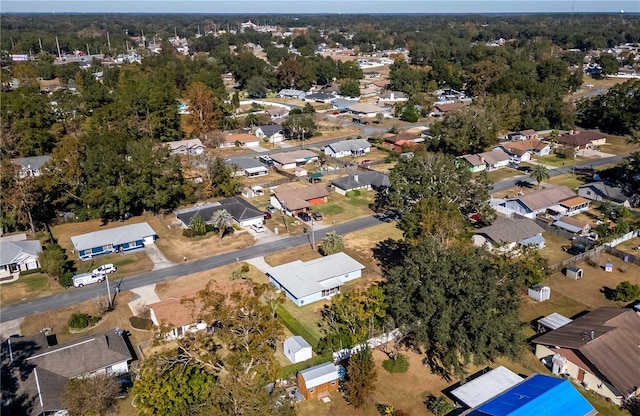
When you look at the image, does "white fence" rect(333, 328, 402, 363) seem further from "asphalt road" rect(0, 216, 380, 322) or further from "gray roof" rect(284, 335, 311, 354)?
"asphalt road" rect(0, 216, 380, 322)

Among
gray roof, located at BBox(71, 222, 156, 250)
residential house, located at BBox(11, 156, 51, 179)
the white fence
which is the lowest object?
the white fence

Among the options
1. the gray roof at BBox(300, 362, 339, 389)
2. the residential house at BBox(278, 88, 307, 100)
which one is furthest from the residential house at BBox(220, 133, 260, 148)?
the gray roof at BBox(300, 362, 339, 389)

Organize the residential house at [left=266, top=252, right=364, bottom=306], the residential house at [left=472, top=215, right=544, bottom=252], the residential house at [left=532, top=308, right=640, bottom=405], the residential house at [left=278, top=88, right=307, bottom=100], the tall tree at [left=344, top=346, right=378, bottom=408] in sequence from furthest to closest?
1. the residential house at [left=278, top=88, right=307, bottom=100]
2. the residential house at [left=472, top=215, right=544, bottom=252]
3. the residential house at [left=266, top=252, right=364, bottom=306]
4. the residential house at [left=532, top=308, right=640, bottom=405]
5. the tall tree at [left=344, top=346, right=378, bottom=408]

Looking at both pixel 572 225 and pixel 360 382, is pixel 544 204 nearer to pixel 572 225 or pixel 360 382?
pixel 572 225

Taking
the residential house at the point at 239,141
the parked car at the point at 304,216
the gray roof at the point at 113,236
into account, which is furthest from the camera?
the residential house at the point at 239,141

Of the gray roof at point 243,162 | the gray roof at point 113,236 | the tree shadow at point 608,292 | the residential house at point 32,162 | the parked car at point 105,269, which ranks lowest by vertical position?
the parked car at point 105,269

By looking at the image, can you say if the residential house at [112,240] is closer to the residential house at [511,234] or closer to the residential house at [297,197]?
the residential house at [297,197]

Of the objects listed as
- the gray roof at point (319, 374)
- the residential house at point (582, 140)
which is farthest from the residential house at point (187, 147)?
the residential house at point (582, 140)

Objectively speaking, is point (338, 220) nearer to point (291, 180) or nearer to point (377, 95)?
point (291, 180)
